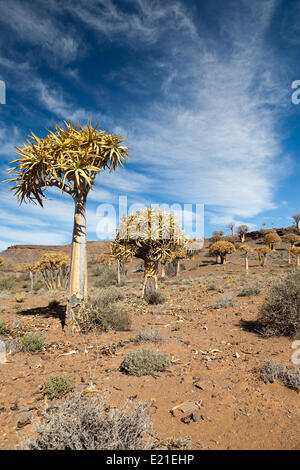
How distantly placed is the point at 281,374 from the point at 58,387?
3811 millimetres

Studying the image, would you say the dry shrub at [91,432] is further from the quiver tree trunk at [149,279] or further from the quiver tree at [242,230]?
the quiver tree at [242,230]

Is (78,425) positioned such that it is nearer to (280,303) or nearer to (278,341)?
(278,341)

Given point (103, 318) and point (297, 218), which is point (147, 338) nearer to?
point (103, 318)

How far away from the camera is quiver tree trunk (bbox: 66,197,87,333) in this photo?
7660mm

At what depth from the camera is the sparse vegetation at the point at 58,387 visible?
389cm

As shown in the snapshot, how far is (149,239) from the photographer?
40.7ft

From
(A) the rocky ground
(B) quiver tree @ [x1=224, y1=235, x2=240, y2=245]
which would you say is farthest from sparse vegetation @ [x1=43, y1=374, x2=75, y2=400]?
(B) quiver tree @ [x1=224, y1=235, x2=240, y2=245]

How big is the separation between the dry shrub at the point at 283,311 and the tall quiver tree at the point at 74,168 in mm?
5481

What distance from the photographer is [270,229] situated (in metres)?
63.0

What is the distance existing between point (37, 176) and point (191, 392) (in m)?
7.20

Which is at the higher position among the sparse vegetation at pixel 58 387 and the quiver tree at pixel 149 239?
the quiver tree at pixel 149 239

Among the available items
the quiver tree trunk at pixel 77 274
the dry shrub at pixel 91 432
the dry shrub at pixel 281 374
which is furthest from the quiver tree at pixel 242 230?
the dry shrub at pixel 91 432

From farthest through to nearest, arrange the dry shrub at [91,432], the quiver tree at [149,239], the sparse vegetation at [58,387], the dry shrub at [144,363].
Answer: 1. the quiver tree at [149,239]
2. the dry shrub at [144,363]
3. the sparse vegetation at [58,387]
4. the dry shrub at [91,432]
